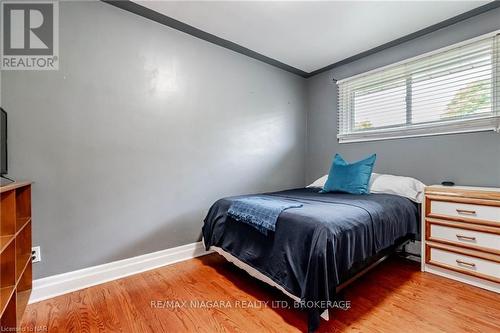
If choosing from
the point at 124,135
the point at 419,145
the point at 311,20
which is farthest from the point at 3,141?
the point at 419,145

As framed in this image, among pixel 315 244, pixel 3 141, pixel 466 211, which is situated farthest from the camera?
pixel 466 211

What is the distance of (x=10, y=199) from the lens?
125cm

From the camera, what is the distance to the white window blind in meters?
2.08

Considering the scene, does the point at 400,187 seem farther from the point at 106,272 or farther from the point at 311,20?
the point at 106,272

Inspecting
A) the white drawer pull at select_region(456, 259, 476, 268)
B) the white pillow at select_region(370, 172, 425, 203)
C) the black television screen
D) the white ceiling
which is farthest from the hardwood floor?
the white ceiling

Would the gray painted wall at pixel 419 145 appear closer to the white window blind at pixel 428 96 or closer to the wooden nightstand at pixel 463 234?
the white window blind at pixel 428 96

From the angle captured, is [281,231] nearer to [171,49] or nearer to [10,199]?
[10,199]

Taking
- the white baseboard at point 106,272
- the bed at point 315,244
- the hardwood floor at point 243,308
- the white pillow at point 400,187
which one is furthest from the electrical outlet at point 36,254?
the white pillow at point 400,187

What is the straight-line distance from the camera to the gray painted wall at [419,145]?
2070 mm

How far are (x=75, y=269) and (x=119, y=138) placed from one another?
3.63ft

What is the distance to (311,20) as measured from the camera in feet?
7.23

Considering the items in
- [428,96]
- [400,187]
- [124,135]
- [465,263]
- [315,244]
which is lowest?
[465,263]

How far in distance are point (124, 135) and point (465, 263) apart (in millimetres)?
3059

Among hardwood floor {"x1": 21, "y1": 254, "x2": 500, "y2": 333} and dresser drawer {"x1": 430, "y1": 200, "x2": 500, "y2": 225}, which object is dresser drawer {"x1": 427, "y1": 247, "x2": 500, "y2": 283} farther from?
dresser drawer {"x1": 430, "y1": 200, "x2": 500, "y2": 225}
